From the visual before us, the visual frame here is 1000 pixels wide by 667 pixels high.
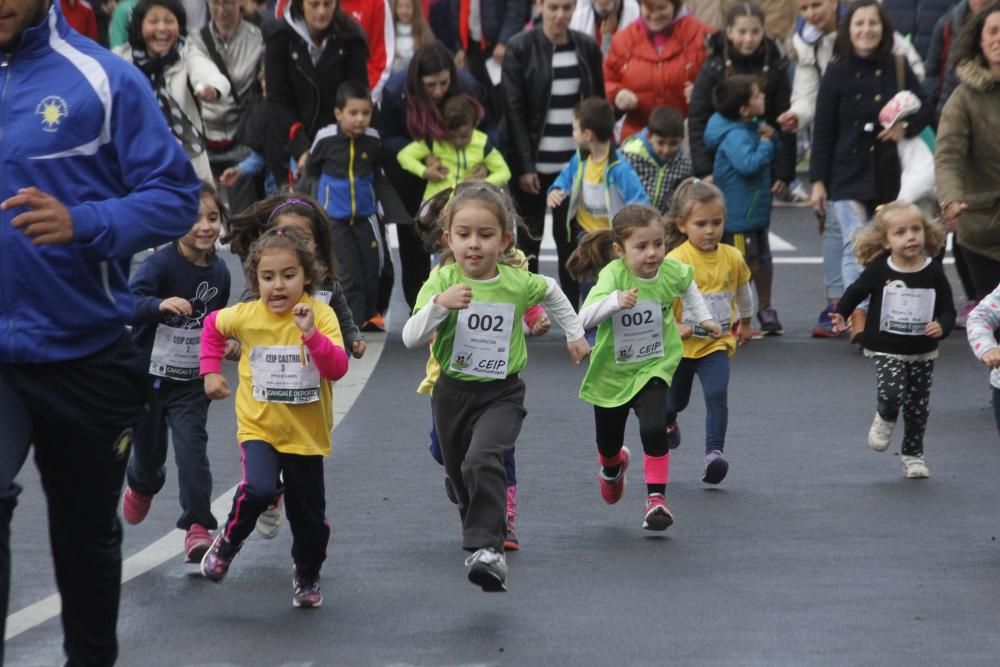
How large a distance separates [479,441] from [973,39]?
201 inches

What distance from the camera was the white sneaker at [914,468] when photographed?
934 centimetres

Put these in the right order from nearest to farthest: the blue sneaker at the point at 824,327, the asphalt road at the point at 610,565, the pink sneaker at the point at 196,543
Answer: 1. the asphalt road at the point at 610,565
2. the pink sneaker at the point at 196,543
3. the blue sneaker at the point at 824,327

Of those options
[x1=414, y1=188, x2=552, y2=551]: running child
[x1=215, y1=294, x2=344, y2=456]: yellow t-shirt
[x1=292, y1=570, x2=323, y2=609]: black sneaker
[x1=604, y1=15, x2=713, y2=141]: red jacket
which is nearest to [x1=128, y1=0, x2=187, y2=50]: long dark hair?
[x1=604, y1=15, x2=713, y2=141]: red jacket

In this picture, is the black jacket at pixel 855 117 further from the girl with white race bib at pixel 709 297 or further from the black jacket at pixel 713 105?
the girl with white race bib at pixel 709 297

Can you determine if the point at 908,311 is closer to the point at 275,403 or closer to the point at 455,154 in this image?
the point at 275,403

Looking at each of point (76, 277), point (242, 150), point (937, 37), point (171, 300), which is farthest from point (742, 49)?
point (76, 277)

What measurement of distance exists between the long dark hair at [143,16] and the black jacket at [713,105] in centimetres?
349

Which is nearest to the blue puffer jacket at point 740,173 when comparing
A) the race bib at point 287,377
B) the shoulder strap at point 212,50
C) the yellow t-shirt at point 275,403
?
the shoulder strap at point 212,50

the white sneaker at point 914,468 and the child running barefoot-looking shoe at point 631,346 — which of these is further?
the white sneaker at point 914,468

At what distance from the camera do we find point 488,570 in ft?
22.1

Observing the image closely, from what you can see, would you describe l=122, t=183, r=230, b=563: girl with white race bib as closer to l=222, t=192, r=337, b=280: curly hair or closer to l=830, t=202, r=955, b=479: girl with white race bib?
l=222, t=192, r=337, b=280: curly hair

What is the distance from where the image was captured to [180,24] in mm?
12711

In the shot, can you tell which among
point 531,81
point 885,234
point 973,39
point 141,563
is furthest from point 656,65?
point 141,563

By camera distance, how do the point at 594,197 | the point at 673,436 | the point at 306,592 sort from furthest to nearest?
the point at 594,197 < the point at 673,436 < the point at 306,592
